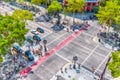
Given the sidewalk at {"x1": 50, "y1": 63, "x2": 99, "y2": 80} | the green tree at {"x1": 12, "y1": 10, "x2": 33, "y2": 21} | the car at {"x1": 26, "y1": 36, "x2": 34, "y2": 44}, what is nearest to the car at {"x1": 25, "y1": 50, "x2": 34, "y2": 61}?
the car at {"x1": 26, "y1": 36, "x2": 34, "y2": 44}

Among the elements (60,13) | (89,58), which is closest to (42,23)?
(60,13)

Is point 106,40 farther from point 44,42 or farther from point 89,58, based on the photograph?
point 44,42

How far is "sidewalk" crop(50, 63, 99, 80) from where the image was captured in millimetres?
Answer: 51434

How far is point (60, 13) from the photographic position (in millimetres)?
84625

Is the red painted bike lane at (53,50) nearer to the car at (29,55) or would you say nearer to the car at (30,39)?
the car at (29,55)

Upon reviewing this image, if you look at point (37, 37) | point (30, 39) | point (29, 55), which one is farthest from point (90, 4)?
point (29, 55)

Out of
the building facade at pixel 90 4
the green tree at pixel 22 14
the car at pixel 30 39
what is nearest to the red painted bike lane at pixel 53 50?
the car at pixel 30 39

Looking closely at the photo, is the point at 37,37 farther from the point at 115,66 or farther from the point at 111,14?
the point at 115,66

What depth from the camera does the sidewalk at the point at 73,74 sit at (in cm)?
5143

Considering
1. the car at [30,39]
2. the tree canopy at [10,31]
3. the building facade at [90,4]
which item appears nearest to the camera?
the tree canopy at [10,31]

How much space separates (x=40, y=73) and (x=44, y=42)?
43.7 feet

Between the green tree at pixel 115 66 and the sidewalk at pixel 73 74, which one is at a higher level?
the green tree at pixel 115 66

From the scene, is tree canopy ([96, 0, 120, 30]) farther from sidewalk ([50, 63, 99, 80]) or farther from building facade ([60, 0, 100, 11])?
sidewalk ([50, 63, 99, 80])

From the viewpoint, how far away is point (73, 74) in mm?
52719
